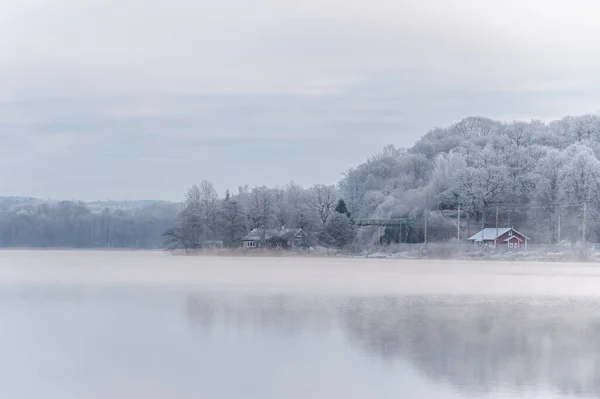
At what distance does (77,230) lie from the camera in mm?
159000

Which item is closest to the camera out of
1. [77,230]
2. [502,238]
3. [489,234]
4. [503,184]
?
[489,234]

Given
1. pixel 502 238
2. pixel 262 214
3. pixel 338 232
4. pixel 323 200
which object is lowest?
pixel 502 238

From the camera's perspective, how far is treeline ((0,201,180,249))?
15712 centimetres

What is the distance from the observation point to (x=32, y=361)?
59.4 feet

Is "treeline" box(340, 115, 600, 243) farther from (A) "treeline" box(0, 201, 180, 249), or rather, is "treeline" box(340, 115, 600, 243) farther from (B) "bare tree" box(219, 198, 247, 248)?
(A) "treeline" box(0, 201, 180, 249)

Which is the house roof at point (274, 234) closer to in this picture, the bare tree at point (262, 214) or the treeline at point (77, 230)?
the bare tree at point (262, 214)

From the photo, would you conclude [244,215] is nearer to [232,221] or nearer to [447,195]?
[232,221]

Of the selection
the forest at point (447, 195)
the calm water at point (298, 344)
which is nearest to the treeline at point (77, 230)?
the forest at point (447, 195)

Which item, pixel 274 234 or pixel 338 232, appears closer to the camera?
pixel 338 232

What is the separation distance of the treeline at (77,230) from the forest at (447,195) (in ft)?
154

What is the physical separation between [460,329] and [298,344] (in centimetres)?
483

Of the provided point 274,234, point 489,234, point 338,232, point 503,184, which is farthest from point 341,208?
point 503,184

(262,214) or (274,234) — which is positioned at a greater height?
(262,214)

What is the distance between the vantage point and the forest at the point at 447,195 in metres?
87.4
